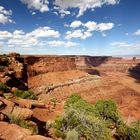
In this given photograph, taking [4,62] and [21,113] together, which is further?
[4,62]

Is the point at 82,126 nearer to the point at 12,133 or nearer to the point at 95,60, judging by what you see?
the point at 12,133

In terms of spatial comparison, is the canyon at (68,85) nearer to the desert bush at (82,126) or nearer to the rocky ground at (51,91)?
the rocky ground at (51,91)

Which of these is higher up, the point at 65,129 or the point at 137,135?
the point at 65,129

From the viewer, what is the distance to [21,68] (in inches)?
1905

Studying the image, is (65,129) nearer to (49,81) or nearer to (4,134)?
(4,134)

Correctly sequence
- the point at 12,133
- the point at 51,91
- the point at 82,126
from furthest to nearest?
1. the point at 51,91
2. the point at 82,126
3. the point at 12,133

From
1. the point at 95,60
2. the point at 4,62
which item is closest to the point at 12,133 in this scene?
the point at 4,62

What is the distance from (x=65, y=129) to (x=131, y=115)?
1165 inches

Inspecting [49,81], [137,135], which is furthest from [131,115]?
[49,81]

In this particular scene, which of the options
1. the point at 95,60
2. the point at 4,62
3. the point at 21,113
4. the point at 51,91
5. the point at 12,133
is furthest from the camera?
the point at 95,60

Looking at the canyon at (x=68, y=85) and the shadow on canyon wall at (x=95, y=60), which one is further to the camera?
the shadow on canyon wall at (x=95, y=60)

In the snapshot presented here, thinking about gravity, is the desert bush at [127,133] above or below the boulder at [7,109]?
below

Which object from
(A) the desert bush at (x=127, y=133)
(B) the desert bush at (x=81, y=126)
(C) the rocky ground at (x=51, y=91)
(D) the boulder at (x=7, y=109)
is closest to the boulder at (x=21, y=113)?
(C) the rocky ground at (x=51, y=91)

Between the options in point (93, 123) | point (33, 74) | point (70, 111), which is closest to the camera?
point (93, 123)
